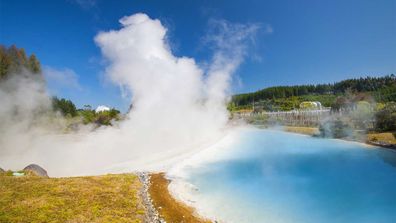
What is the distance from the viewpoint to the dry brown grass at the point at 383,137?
28.6 metres

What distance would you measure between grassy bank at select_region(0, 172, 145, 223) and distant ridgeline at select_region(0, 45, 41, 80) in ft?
78.9

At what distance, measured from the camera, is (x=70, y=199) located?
40.6 feet

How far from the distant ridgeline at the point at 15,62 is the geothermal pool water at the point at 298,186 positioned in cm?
2992

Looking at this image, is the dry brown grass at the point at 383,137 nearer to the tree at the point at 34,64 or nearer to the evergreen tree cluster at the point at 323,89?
the evergreen tree cluster at the point at 323,89

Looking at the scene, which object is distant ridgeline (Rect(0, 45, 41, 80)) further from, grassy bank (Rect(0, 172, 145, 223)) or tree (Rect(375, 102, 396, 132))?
tree (Rect(375, 102, 396, 132))

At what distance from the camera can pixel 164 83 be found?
32.8 m

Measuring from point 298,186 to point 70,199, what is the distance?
13.7m

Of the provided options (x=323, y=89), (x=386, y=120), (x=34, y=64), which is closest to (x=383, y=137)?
(x=386, y=120)

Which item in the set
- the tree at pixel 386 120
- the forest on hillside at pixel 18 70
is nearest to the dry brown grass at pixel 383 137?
the tree at pixel 386 120

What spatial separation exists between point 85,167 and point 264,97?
110 meters

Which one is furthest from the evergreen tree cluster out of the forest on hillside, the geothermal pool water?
the forest on hillside

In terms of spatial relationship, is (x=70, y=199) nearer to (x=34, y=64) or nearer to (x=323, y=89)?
(x=34, y=64)

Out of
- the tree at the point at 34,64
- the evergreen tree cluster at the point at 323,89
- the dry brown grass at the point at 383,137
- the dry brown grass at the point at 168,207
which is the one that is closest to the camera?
the dry brown grass at the point at 168,207

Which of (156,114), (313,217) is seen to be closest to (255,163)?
(313,217)
